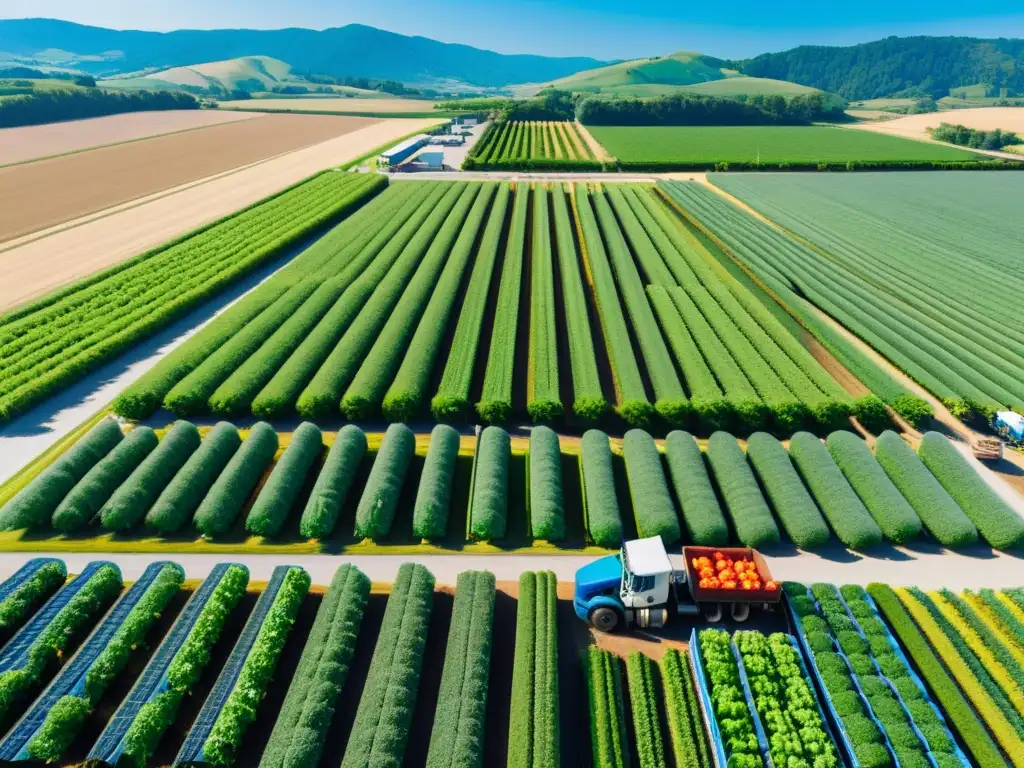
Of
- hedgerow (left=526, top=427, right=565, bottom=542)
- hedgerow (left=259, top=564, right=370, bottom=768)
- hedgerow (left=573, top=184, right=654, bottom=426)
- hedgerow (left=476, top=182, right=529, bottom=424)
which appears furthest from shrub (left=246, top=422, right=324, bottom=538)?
hedgerow (left=573, top=184, right=654, bottom=426)

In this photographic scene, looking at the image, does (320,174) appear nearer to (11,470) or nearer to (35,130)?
(11,470)

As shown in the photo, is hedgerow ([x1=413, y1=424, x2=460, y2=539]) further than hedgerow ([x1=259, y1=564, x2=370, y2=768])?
Yes

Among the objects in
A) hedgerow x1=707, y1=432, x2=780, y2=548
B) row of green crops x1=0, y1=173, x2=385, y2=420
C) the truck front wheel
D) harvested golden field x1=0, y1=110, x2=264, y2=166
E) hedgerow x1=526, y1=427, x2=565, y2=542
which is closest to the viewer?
the truck front wheel

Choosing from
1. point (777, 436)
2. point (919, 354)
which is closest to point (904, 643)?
point (777, 436)

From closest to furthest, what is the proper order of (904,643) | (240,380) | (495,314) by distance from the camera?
(904,643)
(240,380)
(495,314)

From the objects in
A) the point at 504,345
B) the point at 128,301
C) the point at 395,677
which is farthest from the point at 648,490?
the point at 128,301

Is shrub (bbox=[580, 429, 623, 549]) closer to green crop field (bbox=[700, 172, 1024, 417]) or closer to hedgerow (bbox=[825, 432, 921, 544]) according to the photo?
hedgerow (bbox=[825, 432, 921, 544])
